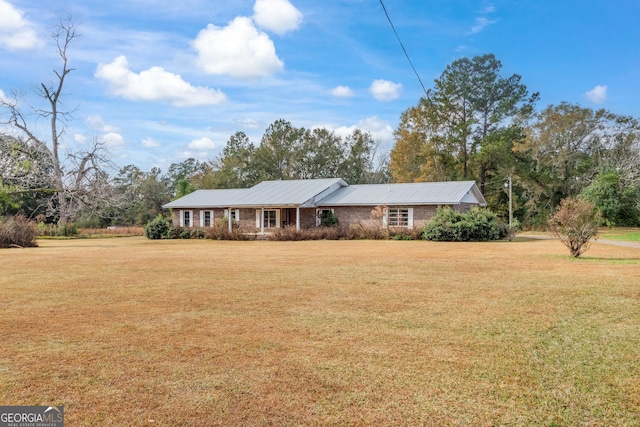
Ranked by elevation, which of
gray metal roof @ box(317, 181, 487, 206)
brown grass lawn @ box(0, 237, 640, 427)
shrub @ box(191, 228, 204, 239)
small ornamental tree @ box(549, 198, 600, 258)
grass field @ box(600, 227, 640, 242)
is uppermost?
gray metal roof @ box(317, 181, 487, 206)

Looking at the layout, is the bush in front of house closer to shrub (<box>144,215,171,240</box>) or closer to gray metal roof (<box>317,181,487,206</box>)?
gray metal roof (<box>317,181,487,206</box>)

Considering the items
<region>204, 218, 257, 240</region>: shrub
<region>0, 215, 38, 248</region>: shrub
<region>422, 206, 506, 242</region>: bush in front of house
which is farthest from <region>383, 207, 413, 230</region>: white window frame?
<region>0, 215, 38, 248</region>: shrub

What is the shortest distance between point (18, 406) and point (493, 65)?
44696mm

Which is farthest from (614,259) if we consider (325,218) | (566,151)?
(566,151)

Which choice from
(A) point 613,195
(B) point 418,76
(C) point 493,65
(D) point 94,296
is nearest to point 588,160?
(A) point 613,195

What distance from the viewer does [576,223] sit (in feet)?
47.3

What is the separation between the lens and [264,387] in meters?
4.36

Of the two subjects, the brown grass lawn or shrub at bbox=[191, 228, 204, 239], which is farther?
shrub at bbox=[191, 228, 204, 239]

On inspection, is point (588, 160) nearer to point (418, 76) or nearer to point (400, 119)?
point (400, 119)

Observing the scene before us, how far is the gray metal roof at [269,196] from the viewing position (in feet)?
106

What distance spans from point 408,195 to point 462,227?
592 cm

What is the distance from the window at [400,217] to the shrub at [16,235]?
20.6 m

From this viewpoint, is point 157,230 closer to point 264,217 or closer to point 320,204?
point 264,217

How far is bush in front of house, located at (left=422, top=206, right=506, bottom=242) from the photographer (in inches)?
1027
